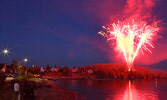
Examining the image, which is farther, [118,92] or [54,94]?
[118,92]

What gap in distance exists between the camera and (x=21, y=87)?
16375mm

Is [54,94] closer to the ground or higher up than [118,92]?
higher up

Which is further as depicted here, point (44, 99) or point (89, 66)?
point (89, 66)

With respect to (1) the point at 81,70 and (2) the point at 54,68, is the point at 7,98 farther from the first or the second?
(2) the point at 54,68

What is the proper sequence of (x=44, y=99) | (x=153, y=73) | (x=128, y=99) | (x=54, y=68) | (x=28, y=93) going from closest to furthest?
(x=28, y=93), (x=44, y=99), (x=128, y=99), (x=153, y=73), (x=54, y=68)

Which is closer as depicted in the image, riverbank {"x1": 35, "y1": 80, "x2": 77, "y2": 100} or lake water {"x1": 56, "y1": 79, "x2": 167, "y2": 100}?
riverbank {"x1": 35, "y1": 80, "x2": 77, "y2": 100}

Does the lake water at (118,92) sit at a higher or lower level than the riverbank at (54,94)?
lower

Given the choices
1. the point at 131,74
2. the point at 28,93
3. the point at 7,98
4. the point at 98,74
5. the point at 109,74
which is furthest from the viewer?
the point at 98,74

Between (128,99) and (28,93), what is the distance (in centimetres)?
1063

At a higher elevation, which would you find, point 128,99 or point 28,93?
point 28,93

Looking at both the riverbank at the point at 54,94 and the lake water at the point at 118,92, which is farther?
the lake water at the point at 118,92

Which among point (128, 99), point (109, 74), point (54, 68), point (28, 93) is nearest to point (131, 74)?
point (109, 74)

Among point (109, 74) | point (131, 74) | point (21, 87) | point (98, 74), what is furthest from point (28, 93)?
point (98, 74)

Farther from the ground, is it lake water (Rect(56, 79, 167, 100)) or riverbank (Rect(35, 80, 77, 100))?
riverbank (Rect(35, 80, 77, 100))
